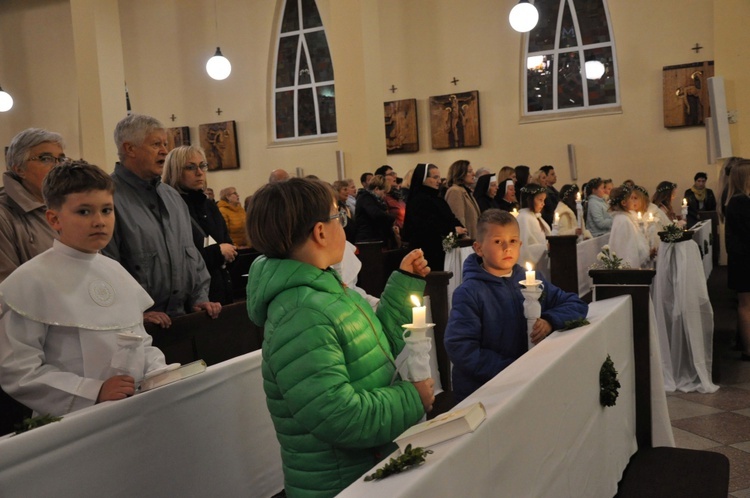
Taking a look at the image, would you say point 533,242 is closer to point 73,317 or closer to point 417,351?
point 73,317

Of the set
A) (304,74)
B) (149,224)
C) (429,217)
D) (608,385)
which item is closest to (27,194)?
(149,224)

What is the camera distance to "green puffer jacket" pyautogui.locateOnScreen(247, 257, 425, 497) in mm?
1933

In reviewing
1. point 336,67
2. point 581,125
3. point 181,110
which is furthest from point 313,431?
point 181,110

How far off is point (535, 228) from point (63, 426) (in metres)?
6.28

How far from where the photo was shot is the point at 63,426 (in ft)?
7.55

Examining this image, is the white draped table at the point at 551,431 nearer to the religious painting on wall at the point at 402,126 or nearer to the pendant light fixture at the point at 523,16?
the pendant light fixture at the point at 523,16

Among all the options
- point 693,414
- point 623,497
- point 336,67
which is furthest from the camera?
point 336,67

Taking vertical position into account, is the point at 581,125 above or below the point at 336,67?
below

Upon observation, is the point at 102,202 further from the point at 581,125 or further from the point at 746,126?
the point at 581,125

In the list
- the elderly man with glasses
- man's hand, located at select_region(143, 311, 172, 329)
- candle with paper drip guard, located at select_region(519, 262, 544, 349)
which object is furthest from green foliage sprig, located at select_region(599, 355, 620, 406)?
the elderly man with glasses

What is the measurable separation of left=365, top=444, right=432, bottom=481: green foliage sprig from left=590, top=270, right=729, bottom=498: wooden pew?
76.3 inches

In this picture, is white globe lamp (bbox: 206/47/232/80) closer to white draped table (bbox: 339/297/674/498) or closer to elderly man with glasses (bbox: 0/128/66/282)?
elderly man with glasses (bbox: 0/128/66/282)

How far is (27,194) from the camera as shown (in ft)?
11.0

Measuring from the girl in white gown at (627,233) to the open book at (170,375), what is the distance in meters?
5.47
